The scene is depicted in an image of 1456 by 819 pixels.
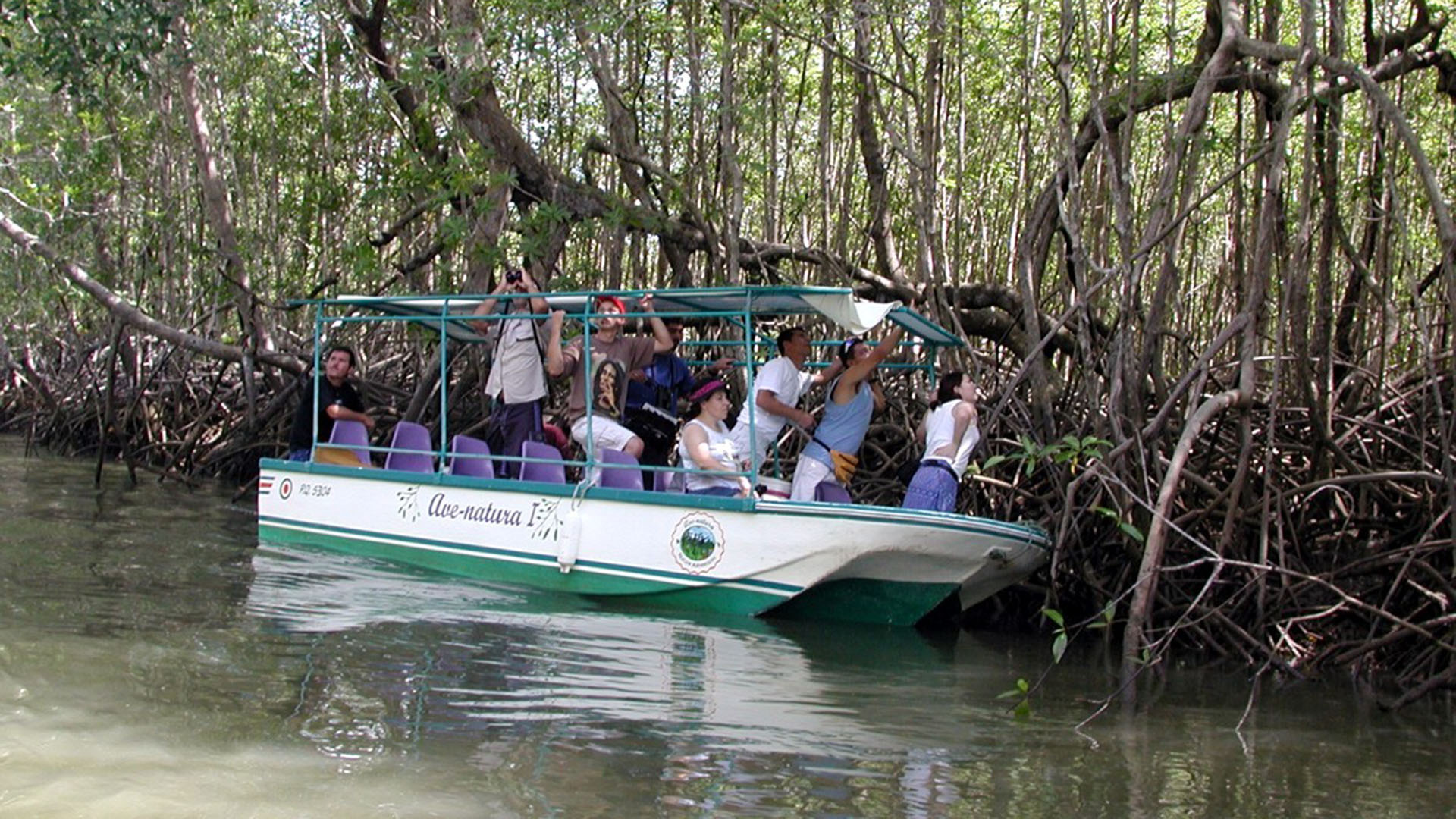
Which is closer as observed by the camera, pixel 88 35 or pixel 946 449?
pixel 946 449

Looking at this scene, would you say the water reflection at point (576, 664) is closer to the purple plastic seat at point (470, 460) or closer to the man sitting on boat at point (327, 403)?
the purple plastic seat at point (470, 460)

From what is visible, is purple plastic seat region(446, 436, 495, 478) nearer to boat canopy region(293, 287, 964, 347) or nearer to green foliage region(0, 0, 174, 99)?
boat canopy region(293, 287, 964, 347)

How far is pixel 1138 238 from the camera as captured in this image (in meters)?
11.6

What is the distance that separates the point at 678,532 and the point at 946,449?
141 cm

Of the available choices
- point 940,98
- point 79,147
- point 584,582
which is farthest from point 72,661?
point 79,147

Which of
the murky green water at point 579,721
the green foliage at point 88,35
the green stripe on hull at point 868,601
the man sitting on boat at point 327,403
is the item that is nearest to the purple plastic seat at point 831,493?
the green stripe on hull at point 868,601

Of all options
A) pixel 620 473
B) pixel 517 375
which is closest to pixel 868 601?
pixel 620 473

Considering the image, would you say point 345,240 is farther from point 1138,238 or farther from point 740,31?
point 1138,238

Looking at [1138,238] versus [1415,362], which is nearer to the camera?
[1415,362]

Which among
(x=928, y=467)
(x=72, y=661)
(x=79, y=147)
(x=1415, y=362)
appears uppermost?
(x=79, y=147)

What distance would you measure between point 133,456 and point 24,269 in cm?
682

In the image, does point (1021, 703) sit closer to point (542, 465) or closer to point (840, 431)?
point (840, 431)

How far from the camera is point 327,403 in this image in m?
9.71

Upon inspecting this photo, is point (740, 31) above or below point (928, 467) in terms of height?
above
